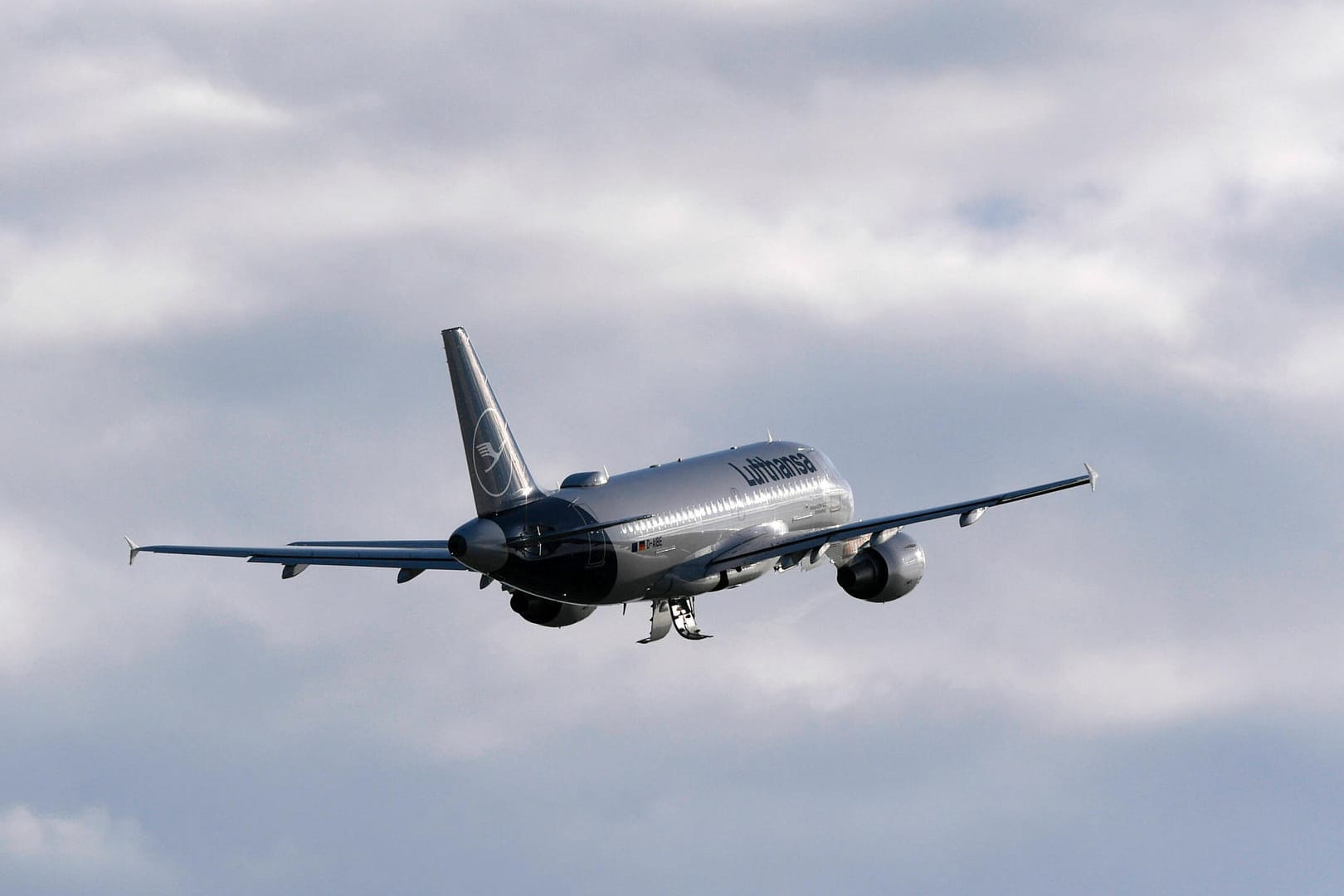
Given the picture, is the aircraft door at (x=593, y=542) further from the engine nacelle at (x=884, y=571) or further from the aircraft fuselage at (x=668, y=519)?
the engine nacelle at (x=884, y=571)

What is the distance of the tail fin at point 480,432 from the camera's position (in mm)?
63594

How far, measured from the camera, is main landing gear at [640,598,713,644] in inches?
2805

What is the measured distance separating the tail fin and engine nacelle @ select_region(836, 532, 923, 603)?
12.5m

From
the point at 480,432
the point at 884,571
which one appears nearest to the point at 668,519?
the point at 884,571

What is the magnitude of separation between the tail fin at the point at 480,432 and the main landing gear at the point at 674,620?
8.73m

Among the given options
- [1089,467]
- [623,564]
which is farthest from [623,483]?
[1089,467]

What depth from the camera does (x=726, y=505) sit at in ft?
237

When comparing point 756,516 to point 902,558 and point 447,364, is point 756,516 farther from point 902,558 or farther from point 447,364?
point 447,364

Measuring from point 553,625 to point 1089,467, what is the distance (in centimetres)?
1706

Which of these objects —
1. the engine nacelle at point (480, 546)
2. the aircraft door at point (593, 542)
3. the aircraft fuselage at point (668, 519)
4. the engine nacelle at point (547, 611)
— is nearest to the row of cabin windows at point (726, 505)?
the aircraft fuselage at point (668, 519)

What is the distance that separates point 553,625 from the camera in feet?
228

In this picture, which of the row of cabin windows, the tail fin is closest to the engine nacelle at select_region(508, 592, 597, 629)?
the row of cabin windows

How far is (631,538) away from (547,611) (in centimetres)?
398

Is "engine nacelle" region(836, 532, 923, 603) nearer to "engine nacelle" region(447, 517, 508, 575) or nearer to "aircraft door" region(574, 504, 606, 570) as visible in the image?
"aircraft door" region(574, 504, 606, 570)
